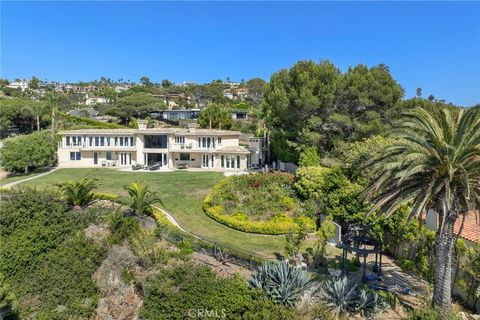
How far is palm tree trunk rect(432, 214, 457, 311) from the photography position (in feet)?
45.0

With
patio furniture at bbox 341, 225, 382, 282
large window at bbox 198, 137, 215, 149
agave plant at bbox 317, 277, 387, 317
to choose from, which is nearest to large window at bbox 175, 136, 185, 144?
large window at bbox 198, 137, 215, 149

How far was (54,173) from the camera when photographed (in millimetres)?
44844

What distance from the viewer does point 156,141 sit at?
49.3 metres

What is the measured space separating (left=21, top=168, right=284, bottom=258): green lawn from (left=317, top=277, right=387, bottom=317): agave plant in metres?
7.34

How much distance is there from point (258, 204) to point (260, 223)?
9.66ft

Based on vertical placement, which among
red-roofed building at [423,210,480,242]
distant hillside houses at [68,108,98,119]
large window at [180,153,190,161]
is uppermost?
distant hillside houses at [68,108,98,119]

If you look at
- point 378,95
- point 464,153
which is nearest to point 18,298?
point 464,153

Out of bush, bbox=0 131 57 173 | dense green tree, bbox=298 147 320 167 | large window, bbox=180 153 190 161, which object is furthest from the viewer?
large window, bbox=180 153 190 161

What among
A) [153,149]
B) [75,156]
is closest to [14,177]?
[75,156]

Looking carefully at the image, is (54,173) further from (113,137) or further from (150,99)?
(150,99)

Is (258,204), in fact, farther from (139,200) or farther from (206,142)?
(206,142)

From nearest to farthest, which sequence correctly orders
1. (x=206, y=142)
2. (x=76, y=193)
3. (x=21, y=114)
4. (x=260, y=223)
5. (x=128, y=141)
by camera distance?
(x=260, y=223) → (x=76, y=193) → (x=206, y=142) → (x=128, y=141) → (x=21, y=114)

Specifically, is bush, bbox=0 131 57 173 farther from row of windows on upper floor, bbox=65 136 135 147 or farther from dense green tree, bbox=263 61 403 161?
dense green tree, bbox=263 61 403 161

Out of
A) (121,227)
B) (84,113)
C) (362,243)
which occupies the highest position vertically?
(84,113)
